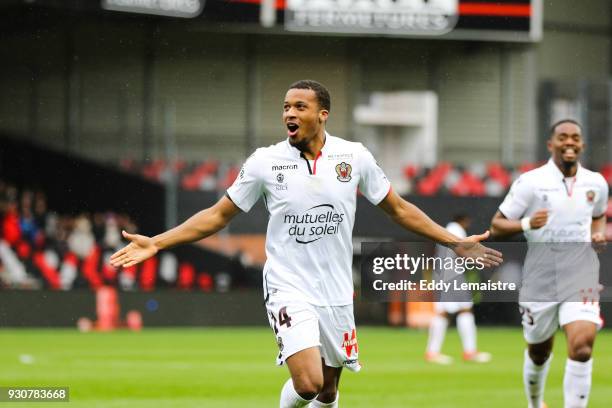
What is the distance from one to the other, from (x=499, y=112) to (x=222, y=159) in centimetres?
852

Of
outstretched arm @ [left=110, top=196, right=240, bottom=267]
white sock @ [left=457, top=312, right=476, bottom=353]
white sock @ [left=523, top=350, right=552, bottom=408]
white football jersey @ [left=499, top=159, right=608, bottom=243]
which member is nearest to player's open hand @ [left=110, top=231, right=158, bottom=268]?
outstretched arm @ [left=110, top=196, right=240, bottom=267]

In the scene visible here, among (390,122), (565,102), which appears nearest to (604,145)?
(565,102)

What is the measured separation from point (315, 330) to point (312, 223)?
0.73 meters

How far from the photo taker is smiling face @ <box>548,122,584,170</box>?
35.4ft

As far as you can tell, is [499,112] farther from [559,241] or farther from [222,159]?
[559,241]

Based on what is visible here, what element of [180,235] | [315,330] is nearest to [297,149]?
[180,235]

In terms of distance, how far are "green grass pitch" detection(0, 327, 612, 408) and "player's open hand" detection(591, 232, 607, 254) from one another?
8.87 ft

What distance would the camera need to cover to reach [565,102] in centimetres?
3219

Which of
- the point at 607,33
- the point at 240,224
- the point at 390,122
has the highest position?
the point at 607,33

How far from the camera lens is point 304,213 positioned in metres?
8.57

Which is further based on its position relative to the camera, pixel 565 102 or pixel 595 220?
pixel 565 102

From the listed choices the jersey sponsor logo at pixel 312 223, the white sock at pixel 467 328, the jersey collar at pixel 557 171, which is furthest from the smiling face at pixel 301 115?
the white sock at pixel 467 328

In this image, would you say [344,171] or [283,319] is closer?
[283,319]

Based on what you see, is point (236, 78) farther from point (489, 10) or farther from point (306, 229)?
point (306, 229)
